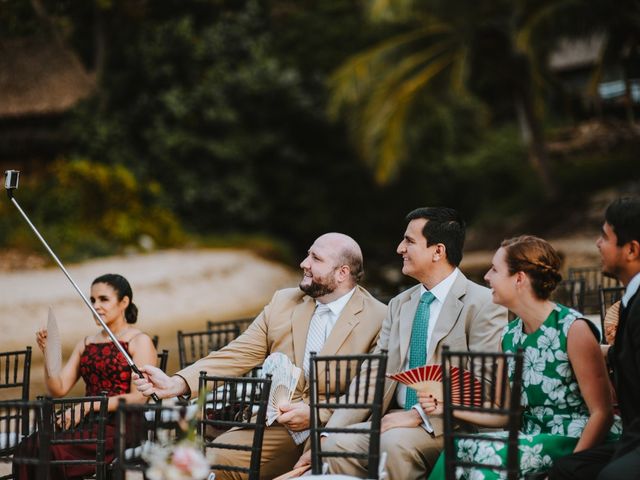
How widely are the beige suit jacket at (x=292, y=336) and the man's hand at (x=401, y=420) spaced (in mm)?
606

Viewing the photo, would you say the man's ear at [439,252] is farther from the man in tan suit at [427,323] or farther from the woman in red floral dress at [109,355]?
the woman in red floral dress at [109,355]

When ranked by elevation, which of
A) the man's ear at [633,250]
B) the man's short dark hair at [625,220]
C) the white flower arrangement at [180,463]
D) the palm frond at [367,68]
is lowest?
the white flower arrangement at [180,463]

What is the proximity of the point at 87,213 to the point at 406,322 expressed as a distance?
711 inches

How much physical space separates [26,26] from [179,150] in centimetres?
537

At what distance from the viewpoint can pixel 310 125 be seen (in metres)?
26.0

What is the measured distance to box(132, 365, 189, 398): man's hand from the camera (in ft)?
14.3

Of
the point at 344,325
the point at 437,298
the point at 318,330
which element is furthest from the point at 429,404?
the point at 318,330

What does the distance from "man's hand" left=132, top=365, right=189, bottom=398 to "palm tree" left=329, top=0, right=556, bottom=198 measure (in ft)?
53.0

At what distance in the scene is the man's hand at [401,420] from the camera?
13.5ft

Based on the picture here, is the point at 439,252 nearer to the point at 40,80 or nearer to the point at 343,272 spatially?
the point at 343,272

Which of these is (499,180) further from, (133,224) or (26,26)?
(26,26)

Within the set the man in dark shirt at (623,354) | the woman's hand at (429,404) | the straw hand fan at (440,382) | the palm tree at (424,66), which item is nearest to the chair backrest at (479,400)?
the straw hand fan at (440,382)

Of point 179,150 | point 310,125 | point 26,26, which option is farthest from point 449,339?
point 310,125

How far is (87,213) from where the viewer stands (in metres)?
21.2
